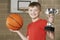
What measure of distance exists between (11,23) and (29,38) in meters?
0.22

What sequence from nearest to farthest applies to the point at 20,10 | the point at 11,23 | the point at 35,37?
the point at 35,37 → the point at 11,23 → the point at 20,10

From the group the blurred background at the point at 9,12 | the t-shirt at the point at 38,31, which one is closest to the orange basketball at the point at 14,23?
the t-shirt at the point at 38,31

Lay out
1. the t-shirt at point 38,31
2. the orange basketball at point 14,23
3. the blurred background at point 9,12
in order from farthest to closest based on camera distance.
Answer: the blurred background at point 9,12 → the orange basketball at point 14,23 → the t-shirt at point 38,31

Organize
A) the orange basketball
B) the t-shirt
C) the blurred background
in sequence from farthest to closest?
1. the blurred background
2. the orange basketball
3. the t-shirt

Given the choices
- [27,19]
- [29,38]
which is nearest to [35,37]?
[29,38]

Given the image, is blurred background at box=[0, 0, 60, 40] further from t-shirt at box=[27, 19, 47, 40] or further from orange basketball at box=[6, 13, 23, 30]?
t-shirt at box=[27, 19, 47, 40]

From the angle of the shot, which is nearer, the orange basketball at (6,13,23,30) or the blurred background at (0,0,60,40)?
the orange basketball at (6,13,23,30)

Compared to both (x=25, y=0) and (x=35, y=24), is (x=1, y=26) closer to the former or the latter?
(x=25, y=0)

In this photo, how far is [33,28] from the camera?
167 centimetres

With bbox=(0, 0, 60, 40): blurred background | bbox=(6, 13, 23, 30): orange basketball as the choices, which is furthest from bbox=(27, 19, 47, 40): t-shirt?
bbox=(0, 0, 60, 40): blurred background

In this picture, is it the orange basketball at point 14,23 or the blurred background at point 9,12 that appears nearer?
the orange basketball at point 14,23

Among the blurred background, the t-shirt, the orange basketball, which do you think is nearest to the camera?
the t-shirt

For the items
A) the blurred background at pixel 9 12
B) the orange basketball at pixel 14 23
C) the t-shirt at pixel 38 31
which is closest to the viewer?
Answer: the t-shirt at pixel 38 31

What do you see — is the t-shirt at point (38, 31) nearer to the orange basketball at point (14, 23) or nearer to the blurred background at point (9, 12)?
the orange basketball at point (14, 23)
